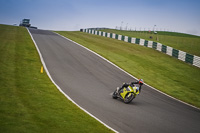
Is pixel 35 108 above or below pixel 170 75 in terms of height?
above

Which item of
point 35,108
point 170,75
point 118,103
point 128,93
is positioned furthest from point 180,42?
point 35,108

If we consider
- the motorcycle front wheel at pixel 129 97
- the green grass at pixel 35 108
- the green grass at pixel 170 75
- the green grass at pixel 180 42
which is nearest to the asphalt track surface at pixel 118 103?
the motorcycle front wheel at pixel 129 97

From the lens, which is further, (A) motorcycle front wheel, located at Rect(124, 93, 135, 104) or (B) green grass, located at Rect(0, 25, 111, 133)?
(A) motorcycle front wheel, located at Rect(124, 93, 135, 104)

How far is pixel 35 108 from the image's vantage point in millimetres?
10484

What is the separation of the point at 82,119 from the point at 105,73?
10.5 meters

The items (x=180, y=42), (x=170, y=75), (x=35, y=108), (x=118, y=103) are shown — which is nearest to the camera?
(x=35, y=108)

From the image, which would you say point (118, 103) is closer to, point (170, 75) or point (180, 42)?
point (170, 75)

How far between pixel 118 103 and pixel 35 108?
4.88 m

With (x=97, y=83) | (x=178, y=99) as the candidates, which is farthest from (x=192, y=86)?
(x=97, y=83)

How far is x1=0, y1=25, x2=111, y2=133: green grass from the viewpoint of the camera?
28.1 feet

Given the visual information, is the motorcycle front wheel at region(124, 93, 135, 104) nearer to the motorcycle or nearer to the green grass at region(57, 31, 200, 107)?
the motorcycle

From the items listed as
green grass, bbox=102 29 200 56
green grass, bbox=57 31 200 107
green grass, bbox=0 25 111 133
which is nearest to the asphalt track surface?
green grass, bbox=0 25 111 133

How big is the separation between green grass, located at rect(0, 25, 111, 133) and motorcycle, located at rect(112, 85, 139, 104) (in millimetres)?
3204

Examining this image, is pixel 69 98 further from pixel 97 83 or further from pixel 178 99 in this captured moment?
pixel 178 99
